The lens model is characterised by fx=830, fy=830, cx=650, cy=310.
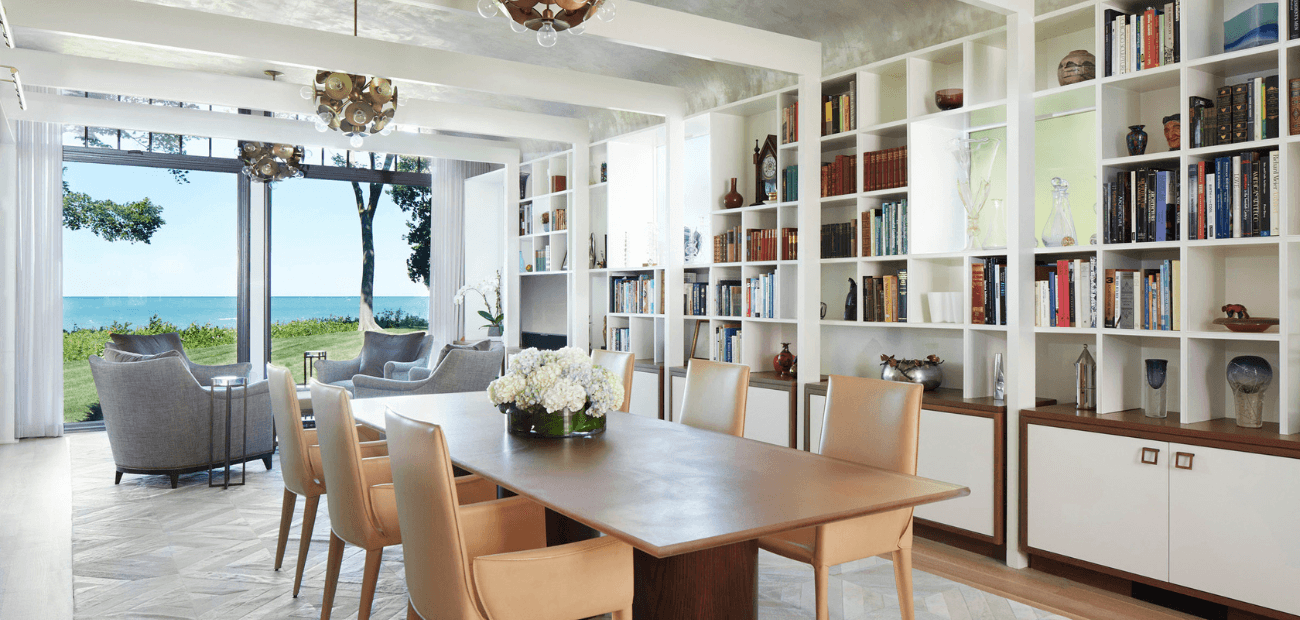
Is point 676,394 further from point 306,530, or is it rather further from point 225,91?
point 225,91

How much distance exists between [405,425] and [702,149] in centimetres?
457

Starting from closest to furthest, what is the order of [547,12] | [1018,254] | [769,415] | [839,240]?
[547,12], [1018,254], [839,240], [769,415]

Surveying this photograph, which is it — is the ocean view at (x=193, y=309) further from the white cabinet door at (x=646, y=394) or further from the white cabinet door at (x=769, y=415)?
the white cabinet door at (x=769, y=415)

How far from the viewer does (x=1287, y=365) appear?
3117 millimetres

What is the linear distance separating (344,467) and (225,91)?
4.36 meters

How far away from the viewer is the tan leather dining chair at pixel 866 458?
263 centimetres

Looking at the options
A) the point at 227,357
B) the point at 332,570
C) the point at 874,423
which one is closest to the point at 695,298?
the point at 874,423

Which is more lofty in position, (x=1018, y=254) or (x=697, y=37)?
(x=697, y=37)

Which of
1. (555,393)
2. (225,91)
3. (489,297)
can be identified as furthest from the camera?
(489,297)

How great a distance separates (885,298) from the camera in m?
4.71

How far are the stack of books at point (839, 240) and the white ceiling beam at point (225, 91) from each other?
122 inches

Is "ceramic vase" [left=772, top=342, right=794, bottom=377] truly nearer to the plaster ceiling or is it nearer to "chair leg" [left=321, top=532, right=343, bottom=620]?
the plaster ceiling

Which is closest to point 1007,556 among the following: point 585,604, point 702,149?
point 585,604

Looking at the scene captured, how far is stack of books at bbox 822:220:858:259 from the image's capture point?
196 inches
